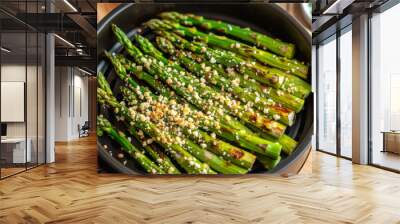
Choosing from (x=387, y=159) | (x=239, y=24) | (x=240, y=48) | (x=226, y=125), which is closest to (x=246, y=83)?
(x=240, y=48)

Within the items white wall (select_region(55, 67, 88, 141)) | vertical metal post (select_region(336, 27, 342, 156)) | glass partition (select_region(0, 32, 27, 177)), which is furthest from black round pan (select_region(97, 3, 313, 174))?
white wall (select_region(55, 67, 88, 141))

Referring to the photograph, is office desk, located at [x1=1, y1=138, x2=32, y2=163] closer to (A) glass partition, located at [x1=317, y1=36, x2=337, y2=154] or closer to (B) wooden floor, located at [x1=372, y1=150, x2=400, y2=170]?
(B) wooden floor, located at [x1=372, y1=150, x2=400, y2=170]

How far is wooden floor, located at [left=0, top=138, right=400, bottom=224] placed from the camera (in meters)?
4.00

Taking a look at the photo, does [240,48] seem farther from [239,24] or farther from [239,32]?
[239,24]

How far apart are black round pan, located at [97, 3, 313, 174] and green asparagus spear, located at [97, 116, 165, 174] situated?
0.36ft

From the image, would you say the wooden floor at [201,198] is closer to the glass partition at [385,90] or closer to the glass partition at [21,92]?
the glass partition at [21,92]

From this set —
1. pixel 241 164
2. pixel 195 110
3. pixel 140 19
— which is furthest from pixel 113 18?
pixel 241 164

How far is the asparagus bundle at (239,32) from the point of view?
639 cm

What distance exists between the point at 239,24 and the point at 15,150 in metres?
4.43

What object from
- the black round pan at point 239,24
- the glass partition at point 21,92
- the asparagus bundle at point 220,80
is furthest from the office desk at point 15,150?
the asparagus bundle at point 220,80

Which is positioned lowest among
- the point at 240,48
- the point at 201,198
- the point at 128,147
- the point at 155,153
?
the point at 201,198

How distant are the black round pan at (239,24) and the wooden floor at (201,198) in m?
0.28

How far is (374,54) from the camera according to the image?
26.1 feet

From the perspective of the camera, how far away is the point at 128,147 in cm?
633
